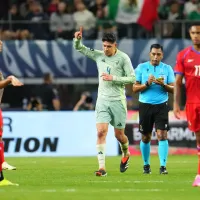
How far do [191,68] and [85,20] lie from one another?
54.1 feet

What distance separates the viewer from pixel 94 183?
14539 millimetres

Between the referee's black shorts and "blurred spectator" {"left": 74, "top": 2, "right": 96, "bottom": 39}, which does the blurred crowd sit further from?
the referee's black shorts

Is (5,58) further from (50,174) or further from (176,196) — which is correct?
(176,196)

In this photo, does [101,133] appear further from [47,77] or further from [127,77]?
[47,77]

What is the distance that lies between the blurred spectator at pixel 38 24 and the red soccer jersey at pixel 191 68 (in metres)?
16.8

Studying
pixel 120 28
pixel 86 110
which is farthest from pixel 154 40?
pixel 86 110

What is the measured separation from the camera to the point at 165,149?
1747cm

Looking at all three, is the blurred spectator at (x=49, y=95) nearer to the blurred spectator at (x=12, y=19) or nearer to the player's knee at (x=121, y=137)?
the blurred spectator at (x=12, y=19)

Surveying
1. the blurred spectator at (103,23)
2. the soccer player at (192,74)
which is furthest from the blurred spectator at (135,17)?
the soccer player at (192,74)

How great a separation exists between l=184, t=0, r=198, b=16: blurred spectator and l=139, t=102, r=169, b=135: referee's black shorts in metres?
13.7

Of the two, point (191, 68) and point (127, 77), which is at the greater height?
point (191, 68)

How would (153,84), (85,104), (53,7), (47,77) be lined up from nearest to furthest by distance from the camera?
1. (153,84)
2. (85,104)
3. (47,77)
4. (53,7)

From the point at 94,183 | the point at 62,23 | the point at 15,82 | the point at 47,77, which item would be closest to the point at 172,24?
the point at 62,23

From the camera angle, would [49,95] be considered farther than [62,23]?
No
